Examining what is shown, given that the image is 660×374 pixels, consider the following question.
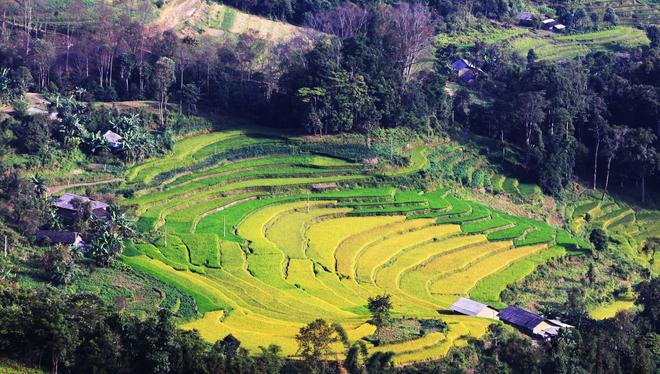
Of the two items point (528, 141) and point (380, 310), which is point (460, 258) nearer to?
point (380, 310)

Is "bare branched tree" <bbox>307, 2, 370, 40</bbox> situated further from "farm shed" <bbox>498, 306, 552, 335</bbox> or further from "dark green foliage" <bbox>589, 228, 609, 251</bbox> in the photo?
"farm shed" <bbox>498, 306, 552, 335</bbox>

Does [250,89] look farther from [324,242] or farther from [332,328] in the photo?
[332,328]

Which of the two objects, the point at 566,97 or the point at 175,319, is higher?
the point at 566,97

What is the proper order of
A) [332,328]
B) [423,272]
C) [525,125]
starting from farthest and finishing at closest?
[525,125] < [423,272] < [332,328]

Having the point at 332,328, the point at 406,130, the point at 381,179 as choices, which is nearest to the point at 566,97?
the point at 406,130

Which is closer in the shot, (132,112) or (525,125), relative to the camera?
(132,112)

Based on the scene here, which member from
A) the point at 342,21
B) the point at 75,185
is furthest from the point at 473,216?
the point at 342,21
